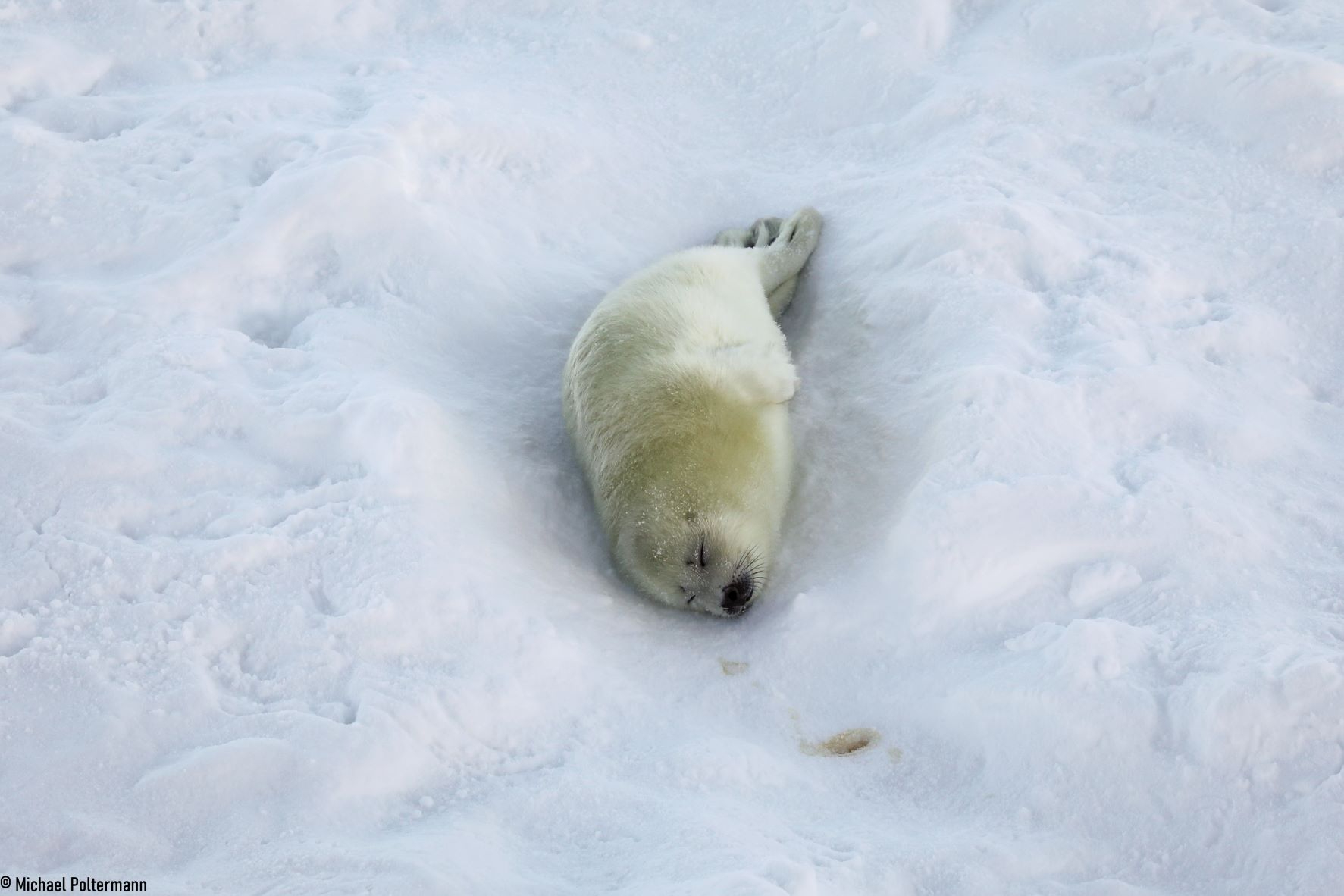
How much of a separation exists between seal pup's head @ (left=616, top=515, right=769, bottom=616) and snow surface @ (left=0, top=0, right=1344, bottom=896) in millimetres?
Answer: 86

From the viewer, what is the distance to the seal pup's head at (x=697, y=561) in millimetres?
3139

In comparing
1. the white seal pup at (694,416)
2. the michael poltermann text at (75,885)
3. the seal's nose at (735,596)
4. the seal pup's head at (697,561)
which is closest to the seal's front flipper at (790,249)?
the white seal pup at (694,416)

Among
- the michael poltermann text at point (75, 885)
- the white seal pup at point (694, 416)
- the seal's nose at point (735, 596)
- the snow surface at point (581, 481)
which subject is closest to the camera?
the michael poltermann text at point (75, 885)

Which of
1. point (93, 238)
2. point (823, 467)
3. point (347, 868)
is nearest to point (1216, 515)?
point (823, 467)

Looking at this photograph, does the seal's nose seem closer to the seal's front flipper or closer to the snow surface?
the snow surface

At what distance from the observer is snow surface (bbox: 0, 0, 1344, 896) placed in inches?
90.6

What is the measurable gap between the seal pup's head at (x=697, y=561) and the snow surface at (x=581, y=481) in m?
0.09

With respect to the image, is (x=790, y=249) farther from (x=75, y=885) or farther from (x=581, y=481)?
(x=75, y=885)

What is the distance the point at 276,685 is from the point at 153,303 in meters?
1.69

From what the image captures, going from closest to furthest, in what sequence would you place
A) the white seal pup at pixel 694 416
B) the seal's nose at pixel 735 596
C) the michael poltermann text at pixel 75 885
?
the michael poltermann text at pixel 75 885 < the seal's nose at pixel 735 596 < the white seal pup at pixel 694 416

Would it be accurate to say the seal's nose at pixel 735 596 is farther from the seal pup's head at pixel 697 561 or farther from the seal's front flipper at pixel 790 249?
the seal's front flipper at pixel 790 249

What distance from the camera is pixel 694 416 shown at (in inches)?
138

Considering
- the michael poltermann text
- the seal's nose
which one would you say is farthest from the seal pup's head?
the michael poltermann text

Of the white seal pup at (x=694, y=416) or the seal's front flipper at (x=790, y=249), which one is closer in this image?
the white seal pup at (x=694, y=416)
